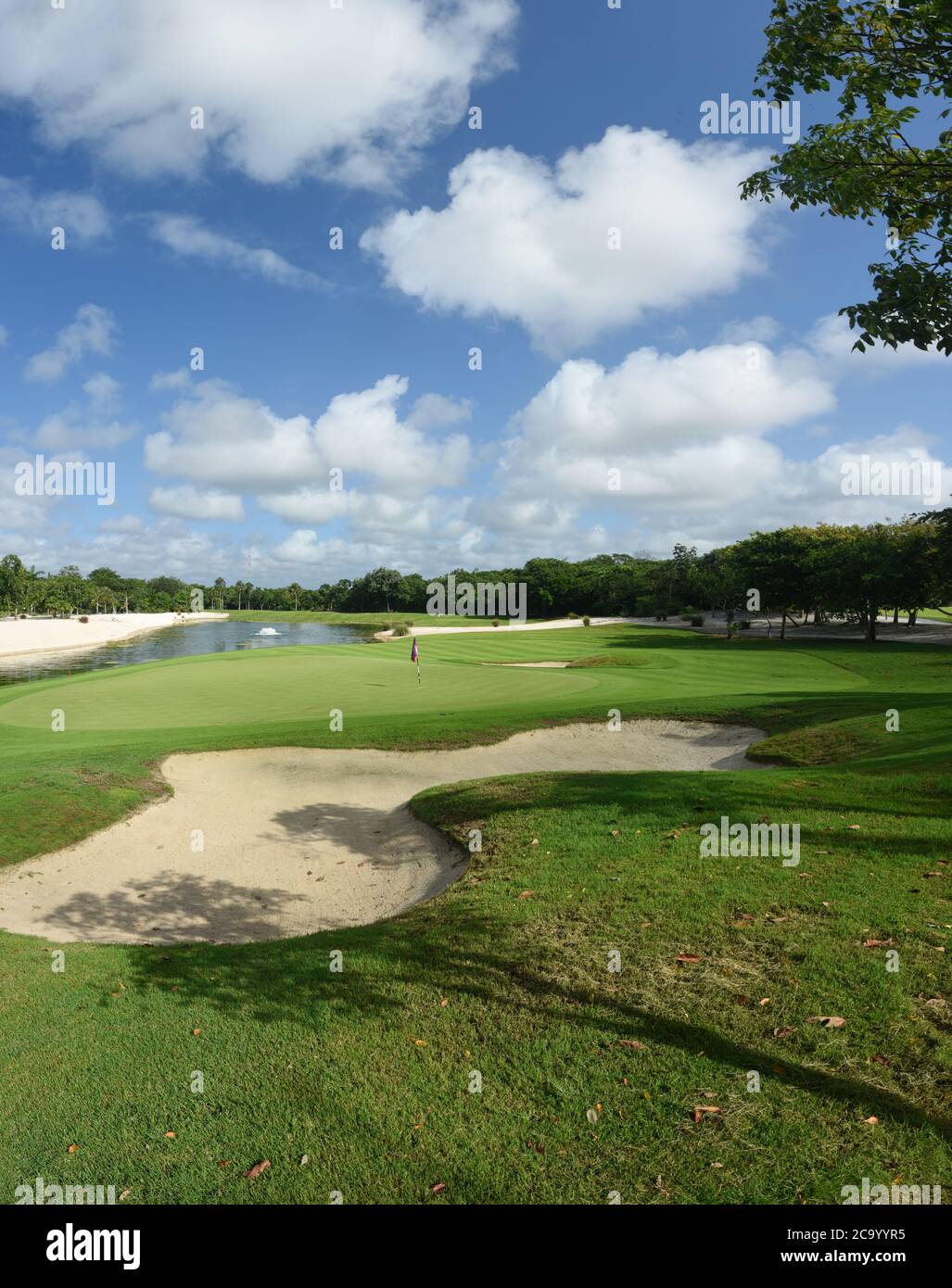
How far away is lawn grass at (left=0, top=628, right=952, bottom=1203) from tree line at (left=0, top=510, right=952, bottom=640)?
4686cm

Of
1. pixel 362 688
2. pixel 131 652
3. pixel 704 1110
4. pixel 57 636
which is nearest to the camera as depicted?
pixel 704 1110

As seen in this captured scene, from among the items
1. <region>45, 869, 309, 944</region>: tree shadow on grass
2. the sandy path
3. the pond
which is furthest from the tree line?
<region>45, 869, 309, 944</region>: tree shadow on grass

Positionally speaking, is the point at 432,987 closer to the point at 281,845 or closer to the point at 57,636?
the point at 281,845

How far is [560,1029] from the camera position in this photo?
628 centimetres

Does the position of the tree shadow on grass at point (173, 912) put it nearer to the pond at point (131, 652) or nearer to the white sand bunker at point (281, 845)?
the white sand bunker at point (281, 845)

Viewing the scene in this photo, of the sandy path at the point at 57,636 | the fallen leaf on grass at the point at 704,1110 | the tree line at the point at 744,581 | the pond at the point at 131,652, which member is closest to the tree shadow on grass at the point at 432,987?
the fallen leaf on grass at the point at 704,1110

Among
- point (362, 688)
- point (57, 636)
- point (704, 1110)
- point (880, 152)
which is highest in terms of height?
point (880, 152)

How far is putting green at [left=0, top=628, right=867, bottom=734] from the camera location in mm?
27797

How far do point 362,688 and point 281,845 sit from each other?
19.8 metres

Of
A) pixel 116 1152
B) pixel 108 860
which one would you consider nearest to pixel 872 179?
pixel 116 1152

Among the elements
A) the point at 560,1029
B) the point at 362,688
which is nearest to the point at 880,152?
the point at 560,1029

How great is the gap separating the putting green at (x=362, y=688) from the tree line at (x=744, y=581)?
1744 centimetres
